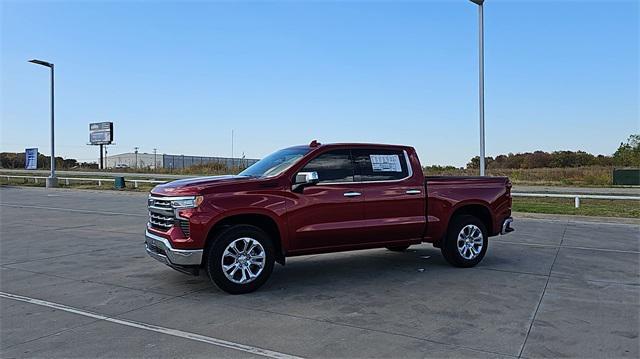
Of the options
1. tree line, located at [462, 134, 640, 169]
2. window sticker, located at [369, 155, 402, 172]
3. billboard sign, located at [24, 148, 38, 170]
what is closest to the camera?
window sticker, located at [369, 155, 402, 172]

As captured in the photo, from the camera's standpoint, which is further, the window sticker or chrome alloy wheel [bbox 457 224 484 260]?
chrome alloy wheel [bbox 457 224 484 260]

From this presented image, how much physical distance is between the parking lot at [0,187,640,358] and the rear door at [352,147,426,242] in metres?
0.69

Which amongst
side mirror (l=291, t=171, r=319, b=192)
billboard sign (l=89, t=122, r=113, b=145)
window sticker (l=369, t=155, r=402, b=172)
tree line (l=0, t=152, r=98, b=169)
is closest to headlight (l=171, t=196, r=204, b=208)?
side mirror (l=291, t=171, r=319, b=192)

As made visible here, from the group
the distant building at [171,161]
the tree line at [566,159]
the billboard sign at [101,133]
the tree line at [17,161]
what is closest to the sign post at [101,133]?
the billboard sign at [101,133]

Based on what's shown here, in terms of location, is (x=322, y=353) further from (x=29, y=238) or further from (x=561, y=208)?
(x=561, y=208)

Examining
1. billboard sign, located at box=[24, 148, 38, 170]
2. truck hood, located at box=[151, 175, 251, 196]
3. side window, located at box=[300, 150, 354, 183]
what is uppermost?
billboard sign, located at box=[24, 148, 38, 170]

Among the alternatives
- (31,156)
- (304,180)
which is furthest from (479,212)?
(31,156)

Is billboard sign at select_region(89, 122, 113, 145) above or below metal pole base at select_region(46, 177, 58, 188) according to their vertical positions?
above

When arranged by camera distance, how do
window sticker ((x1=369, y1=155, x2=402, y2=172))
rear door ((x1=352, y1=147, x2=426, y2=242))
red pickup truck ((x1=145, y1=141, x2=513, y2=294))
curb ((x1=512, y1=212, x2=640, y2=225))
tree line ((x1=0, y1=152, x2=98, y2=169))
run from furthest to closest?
tree line ((x1=0, y1=152, x2=98, y2=169)) → curb ((x1=512, y1=212, x2=640, y2=225)) → window sticker ((x1=369, y1=155, x2=402, y2=172)) → rear door ((x1=352, y1=147, x2=426, y2=242)) → red pickup truck ((x1=145, y1=141, x2=513, y2=294))

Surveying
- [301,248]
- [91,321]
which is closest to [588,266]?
[301,248]

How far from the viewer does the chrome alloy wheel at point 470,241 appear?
8.39 meters

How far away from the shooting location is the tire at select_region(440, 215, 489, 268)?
8.30 meters

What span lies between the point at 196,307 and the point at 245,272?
83 cm

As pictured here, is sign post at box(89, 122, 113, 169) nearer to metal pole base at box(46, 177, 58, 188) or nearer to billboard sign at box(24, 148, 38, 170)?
billboard sign at box(24, 148, 38, 170)
